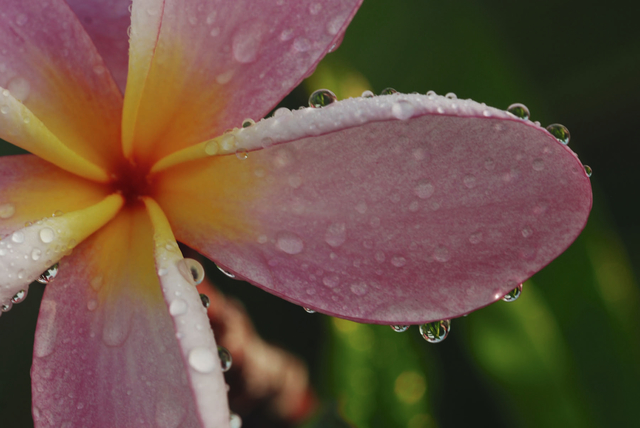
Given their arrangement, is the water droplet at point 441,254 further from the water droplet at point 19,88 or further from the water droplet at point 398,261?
the water droplet at point 19,88

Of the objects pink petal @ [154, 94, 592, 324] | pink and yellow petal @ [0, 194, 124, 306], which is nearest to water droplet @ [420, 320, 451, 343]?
pink petal @ [154, 94, 592, 324]

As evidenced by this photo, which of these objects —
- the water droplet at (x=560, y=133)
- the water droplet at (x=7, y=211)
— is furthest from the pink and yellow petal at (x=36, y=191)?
the water droplet at (x=560, y=133)

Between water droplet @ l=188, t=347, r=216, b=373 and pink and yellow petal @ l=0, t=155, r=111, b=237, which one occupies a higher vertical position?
pink and yellow petal @ l=0, t=155, r=111, b=237

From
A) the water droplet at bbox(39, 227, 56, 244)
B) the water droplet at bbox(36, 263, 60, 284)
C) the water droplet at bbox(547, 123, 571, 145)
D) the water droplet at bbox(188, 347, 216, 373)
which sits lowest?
the water droplet at bbox(188, 347, 216, 373)

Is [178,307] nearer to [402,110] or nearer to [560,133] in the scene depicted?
[402,110]

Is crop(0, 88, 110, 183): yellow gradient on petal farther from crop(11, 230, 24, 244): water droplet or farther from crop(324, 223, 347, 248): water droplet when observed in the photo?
crop(324, 223, 347, 248): water droplet

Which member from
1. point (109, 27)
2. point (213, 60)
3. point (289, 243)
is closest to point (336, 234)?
point (289, 243)
